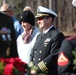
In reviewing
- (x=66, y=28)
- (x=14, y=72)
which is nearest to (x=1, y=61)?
(x=14, y=72)

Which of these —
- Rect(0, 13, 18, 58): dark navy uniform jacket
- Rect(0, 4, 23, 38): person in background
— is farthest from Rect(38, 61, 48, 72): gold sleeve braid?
Rect(0, 13, 18, 58): dark navy uniform jacket

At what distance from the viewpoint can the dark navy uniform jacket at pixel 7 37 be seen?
3.83 metres

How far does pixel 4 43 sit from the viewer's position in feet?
12.6

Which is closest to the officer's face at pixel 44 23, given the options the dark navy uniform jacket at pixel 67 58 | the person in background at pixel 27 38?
the person in background at pixel 27 38

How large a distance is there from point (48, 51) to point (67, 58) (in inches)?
58.9

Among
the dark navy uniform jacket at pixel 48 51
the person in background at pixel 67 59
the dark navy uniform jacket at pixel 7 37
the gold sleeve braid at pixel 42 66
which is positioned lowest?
the gold sleeve braid at pixel 42 66

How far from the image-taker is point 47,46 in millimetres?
6051

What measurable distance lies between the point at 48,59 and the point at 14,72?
116 inches

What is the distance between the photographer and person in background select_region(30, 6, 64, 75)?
19.4 ft

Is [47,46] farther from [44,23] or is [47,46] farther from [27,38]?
[27,38]

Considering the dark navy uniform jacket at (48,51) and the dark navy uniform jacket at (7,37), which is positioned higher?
the dark navy uniform jacket at (7,37)

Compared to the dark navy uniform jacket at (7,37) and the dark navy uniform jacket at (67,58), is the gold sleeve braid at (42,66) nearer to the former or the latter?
the dark navy uniform jacket at (67,58)

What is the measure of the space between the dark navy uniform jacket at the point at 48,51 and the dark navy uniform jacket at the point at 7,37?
1.91 m

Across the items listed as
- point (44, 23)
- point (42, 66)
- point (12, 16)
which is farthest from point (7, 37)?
point (12, 16)
